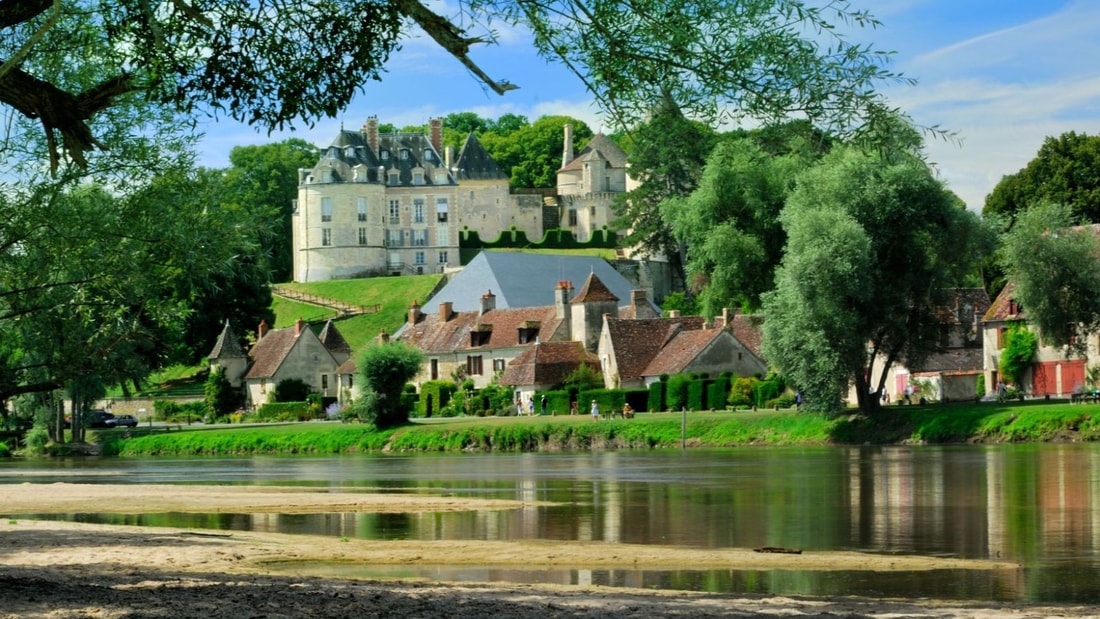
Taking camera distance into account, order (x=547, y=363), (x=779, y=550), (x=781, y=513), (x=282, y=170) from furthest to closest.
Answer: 1. (x=282, y=170)
2. (x=547, y=363)
3. (x=781, y=513)
4. (x=779, y=550)

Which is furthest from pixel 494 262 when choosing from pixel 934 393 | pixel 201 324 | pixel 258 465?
pixel 258 465

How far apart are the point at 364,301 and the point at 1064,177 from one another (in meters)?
55.2

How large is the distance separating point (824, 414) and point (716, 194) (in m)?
10.1

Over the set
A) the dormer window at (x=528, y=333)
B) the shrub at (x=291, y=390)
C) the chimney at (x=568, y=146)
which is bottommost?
the shrub at (x=291, y=390)

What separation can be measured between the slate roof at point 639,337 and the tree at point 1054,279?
853 inches

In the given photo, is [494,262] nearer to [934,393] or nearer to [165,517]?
[934,393]

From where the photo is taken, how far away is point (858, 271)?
43.9 m

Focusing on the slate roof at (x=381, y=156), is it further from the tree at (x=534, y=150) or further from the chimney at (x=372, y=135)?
the tree at (x=534, y=150)

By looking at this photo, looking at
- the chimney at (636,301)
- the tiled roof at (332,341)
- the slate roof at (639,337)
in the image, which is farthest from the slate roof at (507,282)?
the slate roof at (639,337)

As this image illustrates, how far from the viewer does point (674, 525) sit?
66.7ft

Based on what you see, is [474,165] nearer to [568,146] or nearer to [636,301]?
[568,146]

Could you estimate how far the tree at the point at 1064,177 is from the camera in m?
77.6

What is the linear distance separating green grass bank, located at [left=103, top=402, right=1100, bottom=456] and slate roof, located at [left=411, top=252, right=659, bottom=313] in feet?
77.8

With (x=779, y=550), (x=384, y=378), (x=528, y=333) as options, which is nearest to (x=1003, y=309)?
(x=384, y=378)
